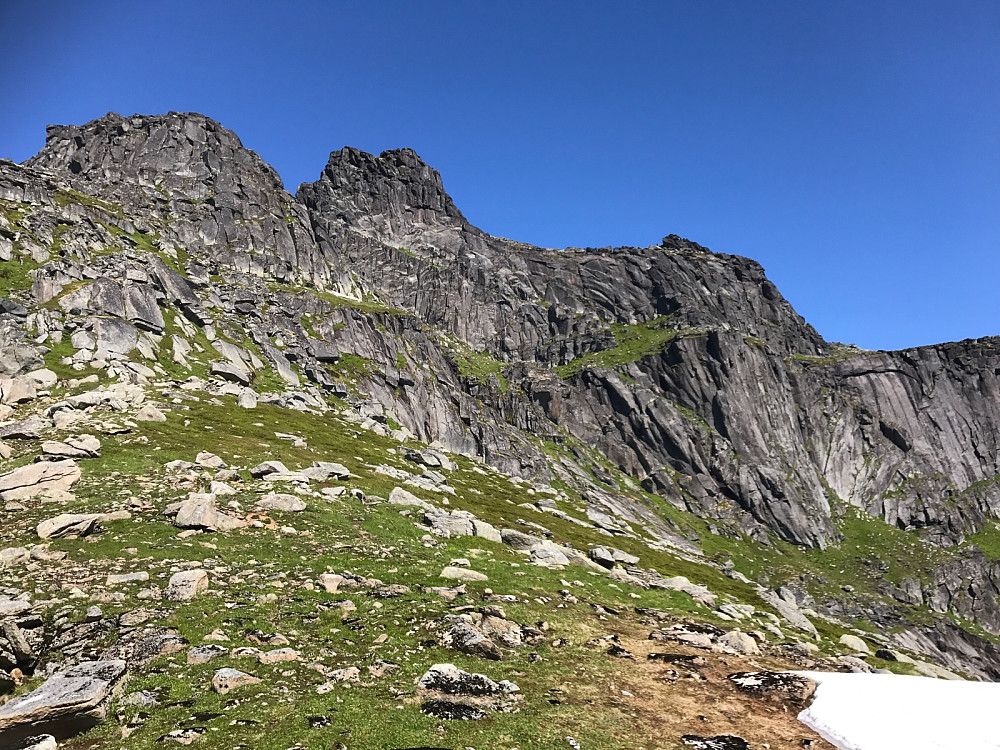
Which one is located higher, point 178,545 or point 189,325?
point 189,325

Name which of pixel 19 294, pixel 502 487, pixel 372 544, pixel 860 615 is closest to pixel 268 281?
pixel 19 294

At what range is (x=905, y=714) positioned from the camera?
1825 centimetres

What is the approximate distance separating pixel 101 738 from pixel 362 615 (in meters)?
10.6

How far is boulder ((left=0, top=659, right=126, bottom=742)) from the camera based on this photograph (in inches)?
572

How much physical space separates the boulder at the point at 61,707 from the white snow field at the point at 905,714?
24.5 m

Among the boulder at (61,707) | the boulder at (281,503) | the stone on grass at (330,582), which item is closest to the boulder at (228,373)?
the boulder at (281,503)

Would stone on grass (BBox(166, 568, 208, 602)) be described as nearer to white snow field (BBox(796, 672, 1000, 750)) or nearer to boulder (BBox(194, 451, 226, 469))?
boulder (BBox(194, 451, 226, 469))

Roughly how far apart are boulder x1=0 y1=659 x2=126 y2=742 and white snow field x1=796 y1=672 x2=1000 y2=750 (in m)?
24.5

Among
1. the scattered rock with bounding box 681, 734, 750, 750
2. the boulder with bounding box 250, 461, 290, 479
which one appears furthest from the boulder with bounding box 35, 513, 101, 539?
the scattered rock with bounding box 681, 734, 750, 750

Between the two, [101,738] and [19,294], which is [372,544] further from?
[19,294]

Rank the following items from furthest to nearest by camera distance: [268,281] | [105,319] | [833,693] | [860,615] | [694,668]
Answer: [268,281]
[860,615]
[105,319]
[694,668]
[833,693]

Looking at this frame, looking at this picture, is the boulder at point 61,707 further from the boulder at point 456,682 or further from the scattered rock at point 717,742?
the scattered rock at point 717,742

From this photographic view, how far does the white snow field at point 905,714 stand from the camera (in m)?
16.7

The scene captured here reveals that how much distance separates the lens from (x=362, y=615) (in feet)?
78.6
